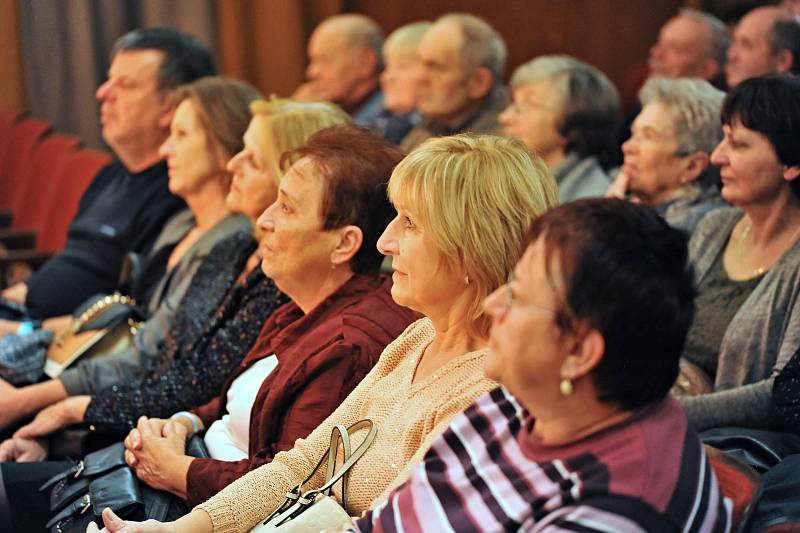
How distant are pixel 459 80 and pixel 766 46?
1.28m

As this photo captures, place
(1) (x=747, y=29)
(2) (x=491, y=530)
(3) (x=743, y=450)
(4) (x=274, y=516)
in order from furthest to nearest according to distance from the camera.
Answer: (1) (x=747, y=29) → (3) (x=743, y=450) → (4) (x=274, y=516) → (2) (x=491, y=530)

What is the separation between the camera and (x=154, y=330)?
3303mm

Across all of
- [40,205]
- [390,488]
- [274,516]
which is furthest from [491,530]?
[40,205]

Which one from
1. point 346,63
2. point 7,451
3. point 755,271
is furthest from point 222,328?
point 346,63

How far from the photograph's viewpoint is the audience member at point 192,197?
3.24m

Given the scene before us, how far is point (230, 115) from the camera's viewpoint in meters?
3.48

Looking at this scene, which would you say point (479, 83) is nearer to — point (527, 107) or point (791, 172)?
point (527, 107)

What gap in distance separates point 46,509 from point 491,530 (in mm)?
1503

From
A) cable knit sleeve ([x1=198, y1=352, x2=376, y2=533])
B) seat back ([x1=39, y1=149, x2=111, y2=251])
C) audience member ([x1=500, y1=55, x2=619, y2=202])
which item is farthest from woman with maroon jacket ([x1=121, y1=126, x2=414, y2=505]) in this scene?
seat back ([x1=39, y1=149, x2=111, y2=251])

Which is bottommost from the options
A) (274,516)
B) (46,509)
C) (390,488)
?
(46,509)

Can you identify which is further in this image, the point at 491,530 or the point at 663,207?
the point at 663,207

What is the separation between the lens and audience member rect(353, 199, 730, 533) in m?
1.36

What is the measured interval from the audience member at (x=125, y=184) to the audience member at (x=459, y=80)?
1224 mm

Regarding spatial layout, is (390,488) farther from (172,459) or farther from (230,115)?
(230,115)
